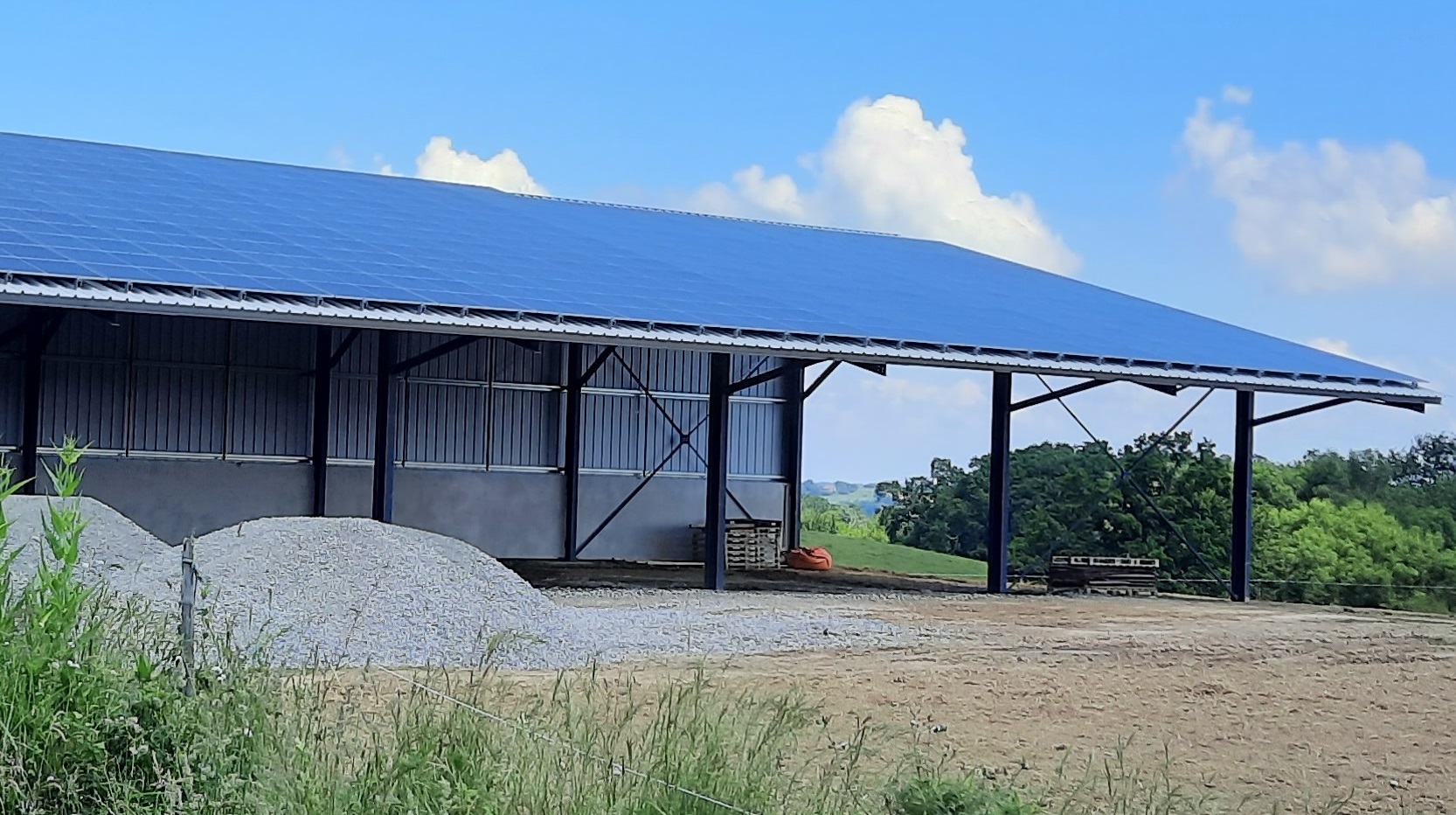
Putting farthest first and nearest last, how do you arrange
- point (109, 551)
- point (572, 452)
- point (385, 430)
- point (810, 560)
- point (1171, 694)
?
point (810, 560), point (572, 452), point (385, 430), point (109, 551), point (1171, 694)

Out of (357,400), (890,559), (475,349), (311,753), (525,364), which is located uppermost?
(475,349)

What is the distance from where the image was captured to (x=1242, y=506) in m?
28.4

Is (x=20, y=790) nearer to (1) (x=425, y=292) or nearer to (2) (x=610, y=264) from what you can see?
(1) (x=425, y=292)

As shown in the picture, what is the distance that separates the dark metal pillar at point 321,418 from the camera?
26.1 meters

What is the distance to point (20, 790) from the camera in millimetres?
6801

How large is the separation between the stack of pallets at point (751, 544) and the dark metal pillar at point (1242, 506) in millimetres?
8419

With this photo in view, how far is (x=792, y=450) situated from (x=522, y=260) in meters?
10.2

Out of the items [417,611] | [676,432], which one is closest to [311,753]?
[417,611]

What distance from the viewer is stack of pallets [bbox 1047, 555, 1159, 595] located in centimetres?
2780

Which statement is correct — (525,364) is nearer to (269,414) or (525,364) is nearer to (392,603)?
(269,414)

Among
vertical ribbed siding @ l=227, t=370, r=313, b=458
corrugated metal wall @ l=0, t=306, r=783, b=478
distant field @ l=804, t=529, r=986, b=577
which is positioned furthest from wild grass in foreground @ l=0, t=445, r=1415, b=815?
distant field @ l=804, t=529, r=986, b=577

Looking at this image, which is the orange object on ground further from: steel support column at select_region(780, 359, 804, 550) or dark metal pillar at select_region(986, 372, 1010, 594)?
dark metal pillar at select_region(986, 372, 1010, 594)

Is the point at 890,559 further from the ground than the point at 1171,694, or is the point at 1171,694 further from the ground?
the point at 1171,694

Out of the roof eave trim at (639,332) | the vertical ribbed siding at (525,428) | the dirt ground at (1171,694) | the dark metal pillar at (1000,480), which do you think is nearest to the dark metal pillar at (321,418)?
the vertical ribbed siding at (525,428)
